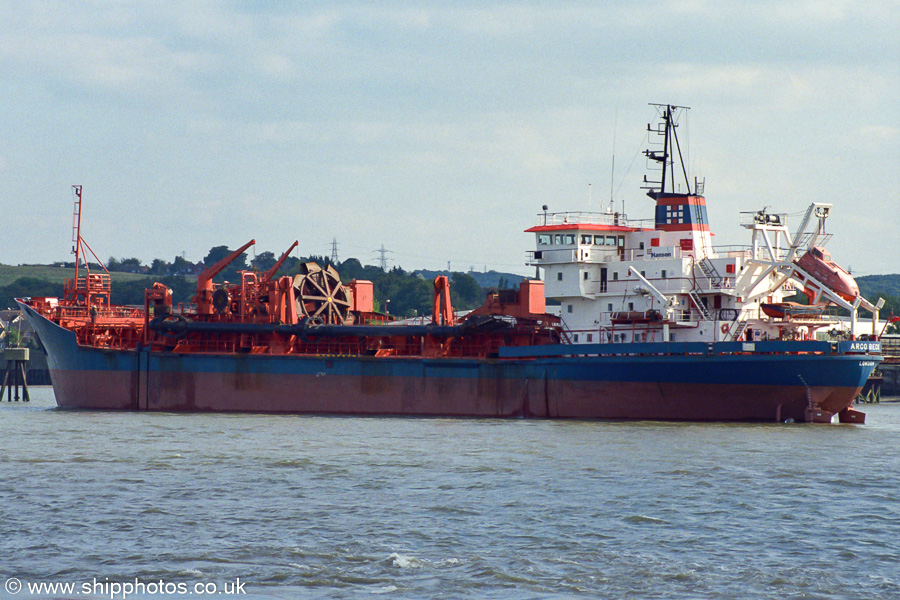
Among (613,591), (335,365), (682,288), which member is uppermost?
(682,288)

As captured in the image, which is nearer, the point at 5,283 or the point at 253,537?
the point at 253,537

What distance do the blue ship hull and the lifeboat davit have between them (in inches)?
80.5

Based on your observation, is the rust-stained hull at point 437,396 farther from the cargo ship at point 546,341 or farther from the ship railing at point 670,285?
the ship railing at point 670,285

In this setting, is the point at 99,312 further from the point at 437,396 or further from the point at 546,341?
the point at 546,341

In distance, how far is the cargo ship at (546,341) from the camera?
34438 mm

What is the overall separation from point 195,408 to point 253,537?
87.5ft

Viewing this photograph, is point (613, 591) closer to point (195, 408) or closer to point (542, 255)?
point (542, 255)

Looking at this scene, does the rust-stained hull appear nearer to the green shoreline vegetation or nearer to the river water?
the river water

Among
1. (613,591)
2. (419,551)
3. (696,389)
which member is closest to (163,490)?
(419,551)

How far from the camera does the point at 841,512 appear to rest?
63.3 feet

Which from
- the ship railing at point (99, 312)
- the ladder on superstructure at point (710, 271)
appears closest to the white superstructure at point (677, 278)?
the ladder on superstructure at point (710, 271)

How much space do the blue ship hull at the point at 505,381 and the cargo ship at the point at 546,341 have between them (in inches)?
2.1

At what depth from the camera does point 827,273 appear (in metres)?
34.9

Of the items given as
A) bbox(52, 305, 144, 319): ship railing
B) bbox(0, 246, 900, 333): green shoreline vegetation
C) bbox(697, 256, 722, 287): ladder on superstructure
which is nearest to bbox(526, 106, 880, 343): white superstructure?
bbox(697, 256, 722, 287): ladder on superstructure
